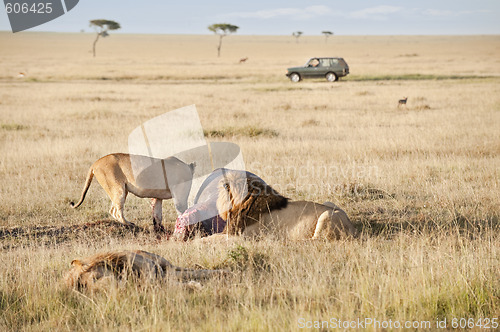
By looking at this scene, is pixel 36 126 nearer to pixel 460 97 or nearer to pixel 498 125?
pixel 498 125

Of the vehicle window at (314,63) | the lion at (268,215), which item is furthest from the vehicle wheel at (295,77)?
the lion at (268,215)

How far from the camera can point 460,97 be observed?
21.8 metres

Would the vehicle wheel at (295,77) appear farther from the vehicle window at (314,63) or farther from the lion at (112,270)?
the lion at (112,270)

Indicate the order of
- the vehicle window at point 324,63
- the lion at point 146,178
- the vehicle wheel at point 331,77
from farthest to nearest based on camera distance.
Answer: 1. the vehicle window at point 324,63
2. the vehicle wheel at point 331,77
3. the lion at point 146,178

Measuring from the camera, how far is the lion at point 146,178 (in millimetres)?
6074

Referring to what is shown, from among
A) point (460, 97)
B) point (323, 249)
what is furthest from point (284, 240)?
point (460, 97)

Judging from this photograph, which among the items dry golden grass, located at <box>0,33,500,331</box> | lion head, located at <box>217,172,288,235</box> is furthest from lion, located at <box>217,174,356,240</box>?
dry golden grass, located at <box>0,33,500,331</box>

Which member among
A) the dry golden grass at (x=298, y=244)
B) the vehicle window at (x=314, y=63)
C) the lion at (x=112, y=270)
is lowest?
the dry golden grass at (x=298, y=244)

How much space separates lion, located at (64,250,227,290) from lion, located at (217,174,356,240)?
1.28 m

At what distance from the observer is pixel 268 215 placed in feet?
17.5

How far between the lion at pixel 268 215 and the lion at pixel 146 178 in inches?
33.8

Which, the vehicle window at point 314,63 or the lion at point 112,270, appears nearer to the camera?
the lion at point 112,270

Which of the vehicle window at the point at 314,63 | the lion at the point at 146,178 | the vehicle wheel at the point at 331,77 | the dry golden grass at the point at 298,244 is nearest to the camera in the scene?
the dry golden grass at the point at 298,244

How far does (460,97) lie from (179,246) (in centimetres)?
1950
